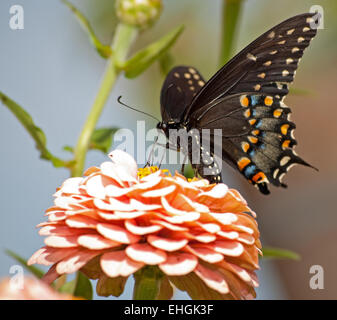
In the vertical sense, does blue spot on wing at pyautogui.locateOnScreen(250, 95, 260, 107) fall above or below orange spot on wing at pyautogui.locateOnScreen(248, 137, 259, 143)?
above

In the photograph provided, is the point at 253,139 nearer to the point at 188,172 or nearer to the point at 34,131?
the point at 188,172

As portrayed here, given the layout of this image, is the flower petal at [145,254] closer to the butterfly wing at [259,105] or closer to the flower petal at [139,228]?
the flower petal at [139,228]

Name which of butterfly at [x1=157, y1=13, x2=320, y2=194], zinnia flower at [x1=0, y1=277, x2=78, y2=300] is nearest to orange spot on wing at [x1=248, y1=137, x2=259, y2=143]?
butterfly at [x1=157, y1=13, x2=320, y2=194]

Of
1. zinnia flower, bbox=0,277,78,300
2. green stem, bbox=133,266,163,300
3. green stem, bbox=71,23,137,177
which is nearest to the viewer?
zinnia flower, bbox=0,277,78,300

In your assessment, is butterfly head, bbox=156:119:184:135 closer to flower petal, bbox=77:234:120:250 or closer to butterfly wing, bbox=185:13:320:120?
butterfly wing, bbox=185:13:320:120

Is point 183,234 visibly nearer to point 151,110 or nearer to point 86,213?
point 86,213
